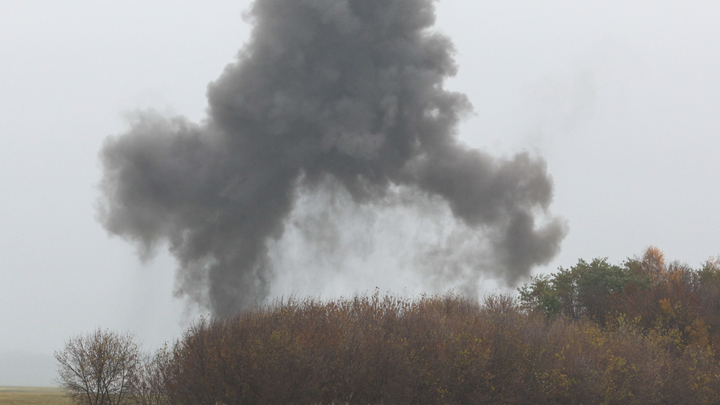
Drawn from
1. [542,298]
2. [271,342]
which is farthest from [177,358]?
[542,298]

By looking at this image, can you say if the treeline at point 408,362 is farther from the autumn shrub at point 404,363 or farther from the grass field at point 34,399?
the grass field at point 34,399

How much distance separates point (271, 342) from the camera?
762 inches

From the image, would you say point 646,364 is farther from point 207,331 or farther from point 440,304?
point 207,331

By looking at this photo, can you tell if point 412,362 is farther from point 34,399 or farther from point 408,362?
point 34,399

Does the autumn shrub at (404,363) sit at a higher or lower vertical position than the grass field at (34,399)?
higher

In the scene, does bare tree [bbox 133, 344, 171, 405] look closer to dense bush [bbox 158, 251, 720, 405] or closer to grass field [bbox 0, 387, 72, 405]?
dense bush [bbox 158, 251, 720, 405]

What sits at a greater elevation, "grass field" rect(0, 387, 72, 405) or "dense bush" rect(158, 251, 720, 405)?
"dense bush" rect(158, 251, 720, 405)

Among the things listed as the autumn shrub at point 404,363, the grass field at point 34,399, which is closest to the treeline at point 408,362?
the autumn shrub at point 404,363

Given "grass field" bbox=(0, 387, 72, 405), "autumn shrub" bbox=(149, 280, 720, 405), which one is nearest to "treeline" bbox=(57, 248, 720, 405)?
"autumn shrub" bbox=(149, 280, 720, 405)

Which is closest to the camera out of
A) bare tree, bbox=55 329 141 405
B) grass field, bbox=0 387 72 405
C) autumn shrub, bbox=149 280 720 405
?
autumn shrub, bbox=149 280 720 405

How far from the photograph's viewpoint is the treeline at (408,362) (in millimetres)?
19281

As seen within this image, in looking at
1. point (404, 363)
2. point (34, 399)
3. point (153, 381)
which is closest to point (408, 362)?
point (404, 363)

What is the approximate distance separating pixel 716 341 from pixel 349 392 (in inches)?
1049

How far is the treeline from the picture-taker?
1928cm
